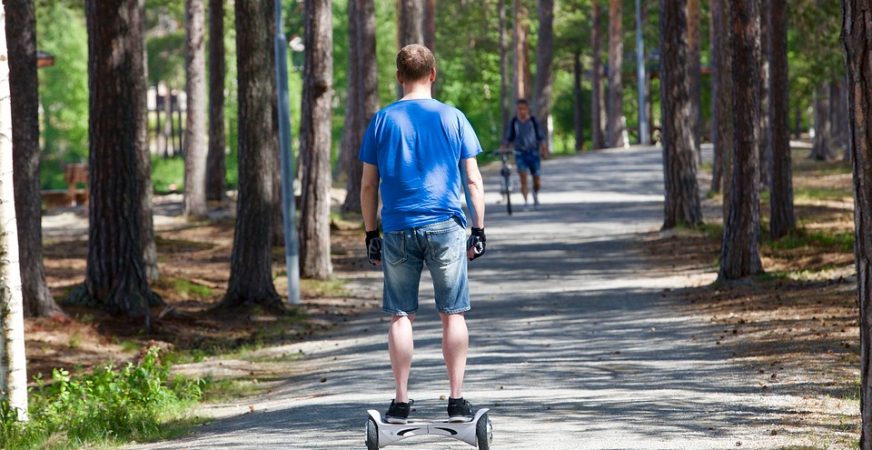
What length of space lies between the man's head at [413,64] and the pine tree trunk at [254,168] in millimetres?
10448

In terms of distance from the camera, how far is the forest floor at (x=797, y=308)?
33.3 ft

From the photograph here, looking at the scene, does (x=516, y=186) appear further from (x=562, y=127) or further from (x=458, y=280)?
(x=562, y=127)

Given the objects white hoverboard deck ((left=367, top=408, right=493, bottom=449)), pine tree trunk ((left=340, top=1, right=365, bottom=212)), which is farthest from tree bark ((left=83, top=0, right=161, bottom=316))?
white hoverboard deck ((left=367, top=408, right=493, bottom=449))

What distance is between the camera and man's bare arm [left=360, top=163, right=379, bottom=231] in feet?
25.9

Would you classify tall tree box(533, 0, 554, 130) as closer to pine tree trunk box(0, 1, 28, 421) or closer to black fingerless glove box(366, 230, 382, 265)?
pine tree trunk box(0, 1, 28, 421)

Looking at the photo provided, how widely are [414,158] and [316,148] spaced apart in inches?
527

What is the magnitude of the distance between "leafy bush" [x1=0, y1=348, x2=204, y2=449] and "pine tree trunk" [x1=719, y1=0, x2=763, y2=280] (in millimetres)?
7633

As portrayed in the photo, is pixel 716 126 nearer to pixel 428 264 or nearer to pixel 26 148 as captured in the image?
pixel 26 148

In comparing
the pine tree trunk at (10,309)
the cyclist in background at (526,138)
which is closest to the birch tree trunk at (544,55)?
the cyclist in background at (526,138)

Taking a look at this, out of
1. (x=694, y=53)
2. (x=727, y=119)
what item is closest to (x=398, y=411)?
(x=727, y=119)

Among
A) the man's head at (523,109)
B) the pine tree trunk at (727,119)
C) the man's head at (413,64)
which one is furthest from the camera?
the man's head at (523,109)

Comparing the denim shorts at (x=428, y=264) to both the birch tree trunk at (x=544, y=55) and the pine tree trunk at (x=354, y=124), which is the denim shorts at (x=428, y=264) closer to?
the pine tree trunk at (x=354, y=124)

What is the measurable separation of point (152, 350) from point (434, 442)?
4.38 meters

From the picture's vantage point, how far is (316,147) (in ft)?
69.1
